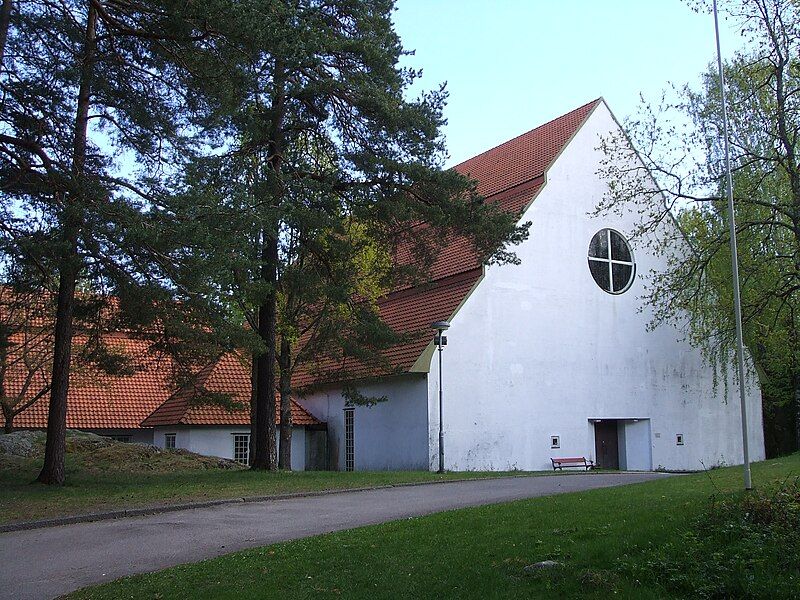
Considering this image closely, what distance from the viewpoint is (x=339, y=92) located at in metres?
20.3

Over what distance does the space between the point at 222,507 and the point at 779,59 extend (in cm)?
1351

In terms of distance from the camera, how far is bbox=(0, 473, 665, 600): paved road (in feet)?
31.8

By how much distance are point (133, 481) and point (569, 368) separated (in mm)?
16506

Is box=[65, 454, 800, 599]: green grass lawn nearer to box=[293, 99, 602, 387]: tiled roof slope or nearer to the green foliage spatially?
the green foliage

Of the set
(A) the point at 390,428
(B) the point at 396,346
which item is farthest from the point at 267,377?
(A) the point at 390,428

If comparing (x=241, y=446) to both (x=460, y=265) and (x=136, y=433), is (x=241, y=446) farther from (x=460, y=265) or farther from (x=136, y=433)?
(x=460, y=265)

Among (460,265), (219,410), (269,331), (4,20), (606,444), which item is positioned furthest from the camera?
(219,410)

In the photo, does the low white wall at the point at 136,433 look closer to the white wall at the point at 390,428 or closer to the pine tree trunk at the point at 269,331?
the white wall at the point at 390,428

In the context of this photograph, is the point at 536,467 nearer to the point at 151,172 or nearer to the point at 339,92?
the point at 339,92

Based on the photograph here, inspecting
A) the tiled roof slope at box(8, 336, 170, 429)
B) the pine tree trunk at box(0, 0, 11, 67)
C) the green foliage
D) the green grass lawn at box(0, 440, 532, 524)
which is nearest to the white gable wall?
the green grass lawn at box(0, 440, 532, 524)

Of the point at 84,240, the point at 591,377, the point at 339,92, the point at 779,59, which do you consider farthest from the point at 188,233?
the point at 591,377

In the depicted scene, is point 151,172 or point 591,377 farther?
point 591,377

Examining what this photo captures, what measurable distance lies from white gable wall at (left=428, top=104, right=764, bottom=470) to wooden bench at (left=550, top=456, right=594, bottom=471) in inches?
16.5

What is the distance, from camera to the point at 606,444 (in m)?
31.3
